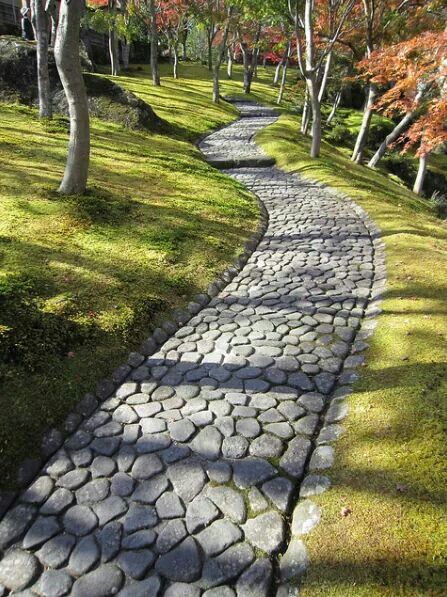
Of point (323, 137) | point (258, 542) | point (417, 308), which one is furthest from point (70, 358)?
point (323, 137)

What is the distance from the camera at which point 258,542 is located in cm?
362

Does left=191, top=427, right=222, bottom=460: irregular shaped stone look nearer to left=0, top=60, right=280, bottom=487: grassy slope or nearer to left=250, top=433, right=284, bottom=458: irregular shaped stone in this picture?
left=250, top=433, right=284, bottom=458: irregular shaped stone

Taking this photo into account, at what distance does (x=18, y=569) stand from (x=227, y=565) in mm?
1705

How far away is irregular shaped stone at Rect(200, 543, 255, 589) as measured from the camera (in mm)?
3326

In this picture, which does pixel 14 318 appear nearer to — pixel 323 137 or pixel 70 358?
pixel 70 358

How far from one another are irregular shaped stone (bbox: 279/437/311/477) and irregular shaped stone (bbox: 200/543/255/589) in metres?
0.92

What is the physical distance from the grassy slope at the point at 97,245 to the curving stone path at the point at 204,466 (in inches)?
22.9

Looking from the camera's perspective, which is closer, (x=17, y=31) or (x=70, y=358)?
(x=70, y=358)

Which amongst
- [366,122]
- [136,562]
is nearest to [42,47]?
[366,122]

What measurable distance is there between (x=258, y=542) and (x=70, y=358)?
329cm

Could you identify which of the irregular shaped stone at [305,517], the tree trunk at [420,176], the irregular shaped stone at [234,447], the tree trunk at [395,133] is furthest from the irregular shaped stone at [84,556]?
the tree trunk at [420,176]

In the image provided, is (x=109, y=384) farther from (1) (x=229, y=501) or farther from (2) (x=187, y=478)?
(1) (x=229, y=501)

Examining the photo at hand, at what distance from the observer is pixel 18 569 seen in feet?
11.4

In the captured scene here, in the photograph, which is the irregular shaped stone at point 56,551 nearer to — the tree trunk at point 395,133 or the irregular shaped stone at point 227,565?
the irregular shaped stone at point 227,565
